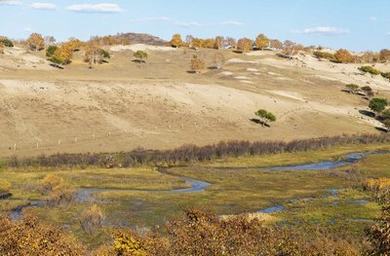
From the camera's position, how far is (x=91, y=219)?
212 feet

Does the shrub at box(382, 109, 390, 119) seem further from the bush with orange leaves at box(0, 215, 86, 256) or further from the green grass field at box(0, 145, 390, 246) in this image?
the bush with orange leaves at box(0, 215, 86, 256)

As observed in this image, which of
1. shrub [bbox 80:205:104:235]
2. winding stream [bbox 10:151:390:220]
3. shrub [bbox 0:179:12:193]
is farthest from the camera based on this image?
shrub [bbox 0:179:12:193]

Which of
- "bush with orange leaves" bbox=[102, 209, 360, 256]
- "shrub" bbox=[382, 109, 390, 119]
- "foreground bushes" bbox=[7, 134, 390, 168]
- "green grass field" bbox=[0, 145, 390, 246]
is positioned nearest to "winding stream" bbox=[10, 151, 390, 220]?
"green grass field" bbox=[0, 145, 390, 246]

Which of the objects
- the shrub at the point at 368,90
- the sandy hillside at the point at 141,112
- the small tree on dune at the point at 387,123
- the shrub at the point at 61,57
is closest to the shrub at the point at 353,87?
the shrub at the point at 368,90

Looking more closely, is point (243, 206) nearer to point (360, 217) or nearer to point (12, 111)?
point (360, 217)

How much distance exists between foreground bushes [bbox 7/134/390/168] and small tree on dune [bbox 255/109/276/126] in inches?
451

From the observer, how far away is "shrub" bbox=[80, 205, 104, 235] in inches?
2469

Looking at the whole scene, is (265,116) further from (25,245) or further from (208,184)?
(25,245)

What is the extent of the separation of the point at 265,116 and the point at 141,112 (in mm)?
29060

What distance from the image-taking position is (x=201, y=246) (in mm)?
34250

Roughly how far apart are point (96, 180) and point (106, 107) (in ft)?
152

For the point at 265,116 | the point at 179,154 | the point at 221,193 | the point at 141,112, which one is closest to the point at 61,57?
the point at 141,112

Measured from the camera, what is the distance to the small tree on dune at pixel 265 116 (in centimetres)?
14025

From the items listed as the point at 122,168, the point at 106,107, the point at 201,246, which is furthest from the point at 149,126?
the point at 201,246
